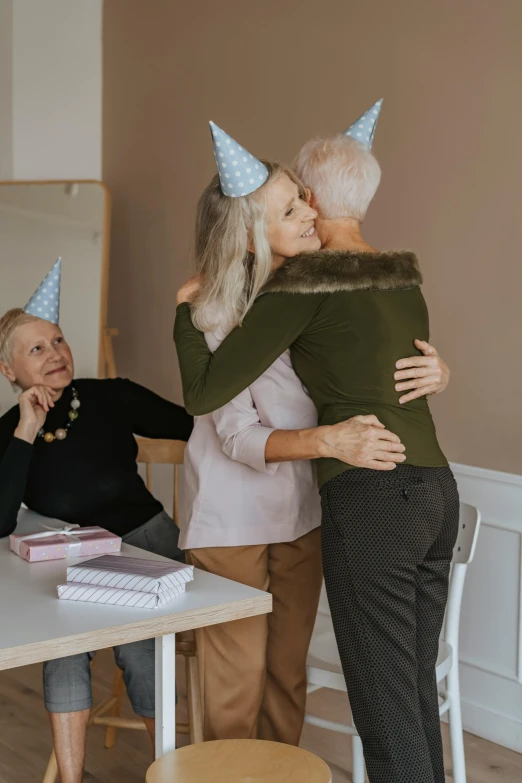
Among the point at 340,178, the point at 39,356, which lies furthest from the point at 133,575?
the point at 39,356

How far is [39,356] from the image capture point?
7.88ft

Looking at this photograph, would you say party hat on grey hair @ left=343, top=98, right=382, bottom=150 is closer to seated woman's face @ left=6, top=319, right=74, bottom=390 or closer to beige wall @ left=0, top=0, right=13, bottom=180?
seated woman's face @ left=6, top=319, right=74, bottom=390

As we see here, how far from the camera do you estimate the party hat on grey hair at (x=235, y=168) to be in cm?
176

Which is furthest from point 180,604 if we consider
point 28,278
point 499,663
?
point 28,278

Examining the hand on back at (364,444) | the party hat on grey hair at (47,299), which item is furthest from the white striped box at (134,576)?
the party hat on grey hair at (47,299)

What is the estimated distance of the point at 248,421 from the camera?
1889mm

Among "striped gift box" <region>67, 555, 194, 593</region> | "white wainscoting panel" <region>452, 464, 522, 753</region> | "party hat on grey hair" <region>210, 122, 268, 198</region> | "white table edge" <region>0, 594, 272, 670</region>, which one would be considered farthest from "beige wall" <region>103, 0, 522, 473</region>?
"white table edge" <region>0, 594, 272, 670</region>

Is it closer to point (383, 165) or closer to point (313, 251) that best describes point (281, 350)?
point (313, 251)

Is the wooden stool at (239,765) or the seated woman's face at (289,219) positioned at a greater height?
the seated woman's face at (289,219)

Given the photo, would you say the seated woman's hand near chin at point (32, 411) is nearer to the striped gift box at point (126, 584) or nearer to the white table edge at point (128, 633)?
the striped gift box at point (126, 584)

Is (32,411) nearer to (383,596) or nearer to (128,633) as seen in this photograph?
(128,633)

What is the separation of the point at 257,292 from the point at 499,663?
1.55m

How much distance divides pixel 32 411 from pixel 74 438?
171 mm

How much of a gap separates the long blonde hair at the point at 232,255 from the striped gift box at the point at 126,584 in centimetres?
49
